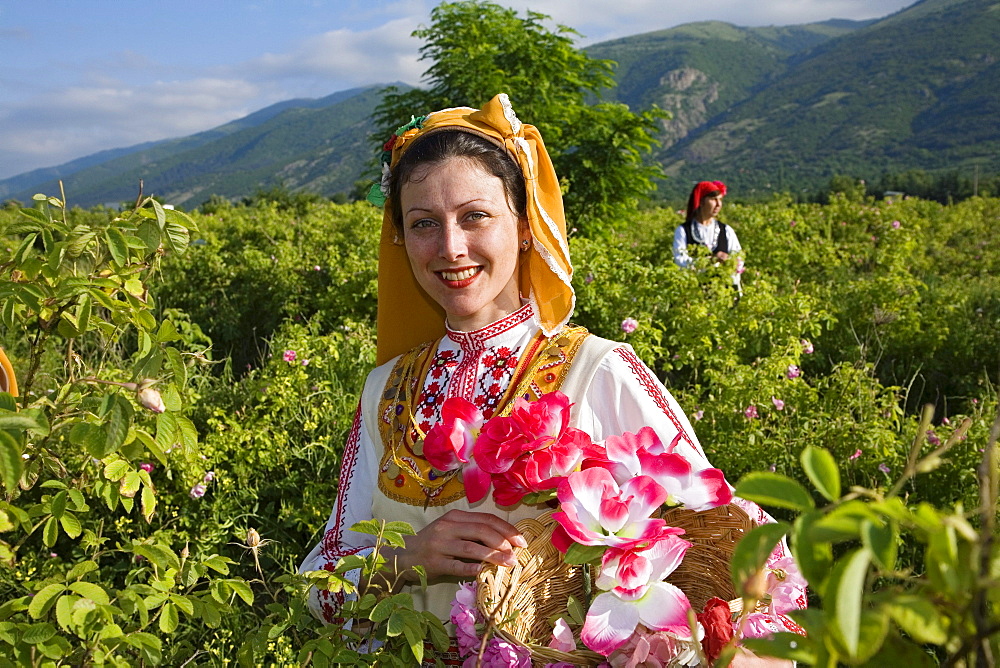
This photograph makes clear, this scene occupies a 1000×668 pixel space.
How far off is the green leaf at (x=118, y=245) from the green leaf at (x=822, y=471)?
97 centimetres

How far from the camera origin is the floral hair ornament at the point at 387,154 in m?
1.52

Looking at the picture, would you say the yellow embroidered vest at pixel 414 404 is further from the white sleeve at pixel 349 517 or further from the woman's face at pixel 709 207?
the woman's face at pixel 709 207

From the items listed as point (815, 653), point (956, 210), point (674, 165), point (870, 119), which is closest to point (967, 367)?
point (815, 653)

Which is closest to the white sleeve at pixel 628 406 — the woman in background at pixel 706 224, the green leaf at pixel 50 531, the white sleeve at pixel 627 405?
the white sleeve at pixel 627 405

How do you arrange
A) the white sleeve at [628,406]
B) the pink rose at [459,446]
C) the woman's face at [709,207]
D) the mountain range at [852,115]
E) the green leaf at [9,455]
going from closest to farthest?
1. the green leaf at [9,455]
2. the pink rose at [459,446]
3. the white sleeve at [628,406]
4. the woman's face at [709,207]
5. the mountain range at [852,115]

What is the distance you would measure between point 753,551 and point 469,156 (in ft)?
3.73

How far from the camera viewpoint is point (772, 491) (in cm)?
42

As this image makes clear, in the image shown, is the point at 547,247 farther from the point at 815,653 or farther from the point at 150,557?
the point at 815,653

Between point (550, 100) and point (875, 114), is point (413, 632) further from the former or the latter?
point (875, 114)

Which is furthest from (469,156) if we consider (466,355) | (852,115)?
(852,115)

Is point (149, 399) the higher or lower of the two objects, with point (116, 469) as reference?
higher

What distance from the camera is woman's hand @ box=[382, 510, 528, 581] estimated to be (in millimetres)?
1011

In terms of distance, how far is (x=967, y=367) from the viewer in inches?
185

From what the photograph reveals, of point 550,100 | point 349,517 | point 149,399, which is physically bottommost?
point 349,517
